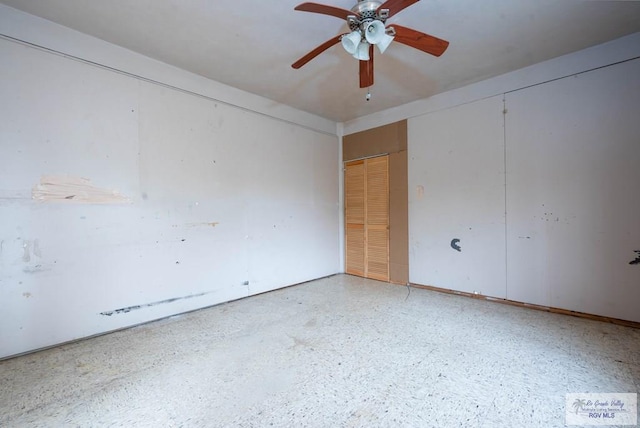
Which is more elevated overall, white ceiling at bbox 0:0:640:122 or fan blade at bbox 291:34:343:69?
white ceiling at bbox 0:0:640:122

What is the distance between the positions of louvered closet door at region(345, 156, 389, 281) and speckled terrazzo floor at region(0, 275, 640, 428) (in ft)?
5.32

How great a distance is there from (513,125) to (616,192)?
1174 mm

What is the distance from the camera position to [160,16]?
2.28 metres

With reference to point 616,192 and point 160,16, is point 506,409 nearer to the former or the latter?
point 616,192

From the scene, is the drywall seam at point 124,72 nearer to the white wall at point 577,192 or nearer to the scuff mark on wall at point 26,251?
the scuff mark on wall at point 26,251

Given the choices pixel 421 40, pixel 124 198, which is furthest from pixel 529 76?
pixel 124 198

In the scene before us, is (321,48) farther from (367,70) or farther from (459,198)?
(459,198)

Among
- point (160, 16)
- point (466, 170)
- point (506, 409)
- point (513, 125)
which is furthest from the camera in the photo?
point (466, 170)

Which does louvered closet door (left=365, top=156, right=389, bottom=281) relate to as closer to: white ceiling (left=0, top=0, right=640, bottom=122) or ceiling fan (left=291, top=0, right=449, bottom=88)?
white ceiling (left=0, top=0, right=640, bottom=122)

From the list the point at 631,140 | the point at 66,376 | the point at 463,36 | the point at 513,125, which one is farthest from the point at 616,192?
the point at 66,376

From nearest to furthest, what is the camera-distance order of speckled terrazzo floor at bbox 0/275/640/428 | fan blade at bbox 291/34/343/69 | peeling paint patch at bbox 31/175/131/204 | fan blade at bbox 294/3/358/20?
speckled terrazzo floor at bbox 0/275/640/428
fan blade at bbox 294/3/358/20
fan blade at bbox 291/34/343/69
peeling paint patch at bbox 31/175/131/204

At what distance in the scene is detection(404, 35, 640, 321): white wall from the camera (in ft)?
8.77

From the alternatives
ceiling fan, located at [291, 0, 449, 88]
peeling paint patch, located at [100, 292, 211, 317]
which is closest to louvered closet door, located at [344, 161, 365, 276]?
peeling paint patch, located at [100, 292, 211, 317]

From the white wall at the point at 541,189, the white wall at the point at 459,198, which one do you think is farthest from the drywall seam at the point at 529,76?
the white wall at the point at 459,198
